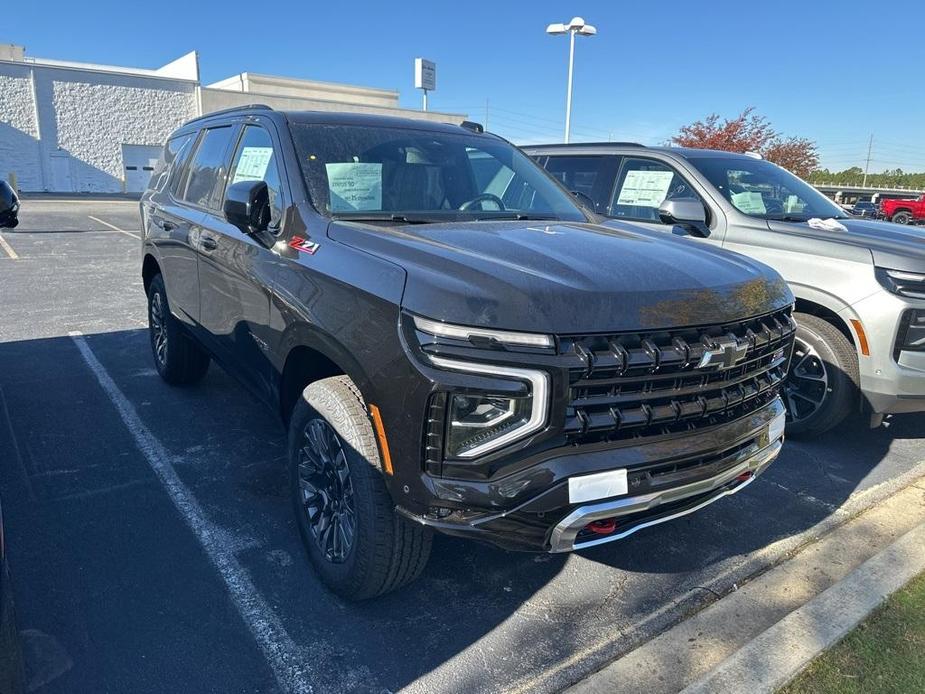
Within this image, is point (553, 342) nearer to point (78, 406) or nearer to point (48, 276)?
point (78, 406)

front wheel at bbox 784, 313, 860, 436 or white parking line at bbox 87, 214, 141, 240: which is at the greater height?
front wheel at bbox 784, 313, 860, 436

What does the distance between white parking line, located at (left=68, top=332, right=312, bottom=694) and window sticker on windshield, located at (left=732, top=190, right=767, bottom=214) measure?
4.32 metres

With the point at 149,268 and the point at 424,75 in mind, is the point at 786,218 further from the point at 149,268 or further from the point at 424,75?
the point at 424,75

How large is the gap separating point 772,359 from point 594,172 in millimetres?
3753

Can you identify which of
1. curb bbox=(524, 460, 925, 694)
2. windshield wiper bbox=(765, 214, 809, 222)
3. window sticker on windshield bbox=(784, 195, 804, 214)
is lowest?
curb bbox=(524, 460, 925, 694)

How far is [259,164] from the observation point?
3.58m

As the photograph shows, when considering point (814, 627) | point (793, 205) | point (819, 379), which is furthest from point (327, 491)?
point (793, 205)

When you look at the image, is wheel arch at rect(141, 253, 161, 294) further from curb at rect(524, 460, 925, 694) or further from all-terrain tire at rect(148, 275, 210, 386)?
curb at rect(524, 460, 925, 694)

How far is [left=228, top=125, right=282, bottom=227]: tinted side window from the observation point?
327 centimetres

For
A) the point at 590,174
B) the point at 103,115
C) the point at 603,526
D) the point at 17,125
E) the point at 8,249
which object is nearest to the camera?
the point at 603,526

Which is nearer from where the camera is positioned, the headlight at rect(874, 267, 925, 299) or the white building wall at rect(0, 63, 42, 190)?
the headlight at rect(874, 267, 925, 299)

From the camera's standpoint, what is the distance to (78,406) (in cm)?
494

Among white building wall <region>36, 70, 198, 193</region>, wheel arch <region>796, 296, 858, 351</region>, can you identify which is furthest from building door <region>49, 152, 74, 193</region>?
wheel arch <region>796, 296, 858, 351</region>

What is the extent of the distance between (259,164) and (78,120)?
1576 inches
